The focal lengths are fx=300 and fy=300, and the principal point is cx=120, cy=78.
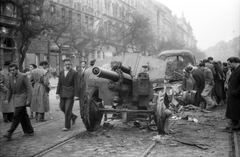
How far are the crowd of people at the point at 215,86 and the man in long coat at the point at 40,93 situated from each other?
5.28 meters

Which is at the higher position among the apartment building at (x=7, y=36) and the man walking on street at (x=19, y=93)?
the apartment building at (x=7, y=36)

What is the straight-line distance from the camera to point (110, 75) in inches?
245

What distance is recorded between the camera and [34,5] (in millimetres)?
18219

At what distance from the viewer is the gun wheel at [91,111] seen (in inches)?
273

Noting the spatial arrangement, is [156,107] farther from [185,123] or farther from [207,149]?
[185,123]

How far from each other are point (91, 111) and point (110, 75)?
1.31m

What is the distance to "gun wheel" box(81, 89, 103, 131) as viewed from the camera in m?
6.93

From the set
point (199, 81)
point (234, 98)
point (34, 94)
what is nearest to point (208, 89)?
point (199, 81)

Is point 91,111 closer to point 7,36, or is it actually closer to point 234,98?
point 234,98

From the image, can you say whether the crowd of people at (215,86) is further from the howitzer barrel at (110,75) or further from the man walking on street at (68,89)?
the man walking on street at (68,89)

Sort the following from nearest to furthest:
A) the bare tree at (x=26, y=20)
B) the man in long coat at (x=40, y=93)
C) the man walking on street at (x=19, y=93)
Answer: the man walking on street at (x=19, y=93) → the man in long coat at (x=40, y=93) → the bare tree at (x=26, y=20)

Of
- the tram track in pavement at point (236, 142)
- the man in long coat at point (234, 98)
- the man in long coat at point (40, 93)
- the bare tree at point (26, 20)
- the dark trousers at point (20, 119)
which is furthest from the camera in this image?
the bare tree at point (26, 20)

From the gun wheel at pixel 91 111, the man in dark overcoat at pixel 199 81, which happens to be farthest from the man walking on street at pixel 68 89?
the man in dark overcoat at pixel 199 81

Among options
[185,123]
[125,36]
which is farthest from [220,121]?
[125,36]
